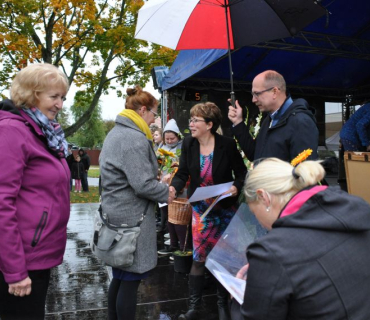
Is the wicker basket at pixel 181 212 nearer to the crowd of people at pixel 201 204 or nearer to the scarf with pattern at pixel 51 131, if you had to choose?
the crowd of people at pixel 201 204

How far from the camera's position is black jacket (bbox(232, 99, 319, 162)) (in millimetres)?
2693

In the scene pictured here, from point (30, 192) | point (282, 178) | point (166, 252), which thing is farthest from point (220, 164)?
point (166, 252)

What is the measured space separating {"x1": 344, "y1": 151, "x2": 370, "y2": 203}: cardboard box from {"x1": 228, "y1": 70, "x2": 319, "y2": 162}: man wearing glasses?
1.98 metres

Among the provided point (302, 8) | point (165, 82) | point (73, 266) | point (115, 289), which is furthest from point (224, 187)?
point (165, 82)

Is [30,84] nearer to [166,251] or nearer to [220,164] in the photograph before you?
[220,164]

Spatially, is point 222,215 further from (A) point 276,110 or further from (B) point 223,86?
(B) point 223,86

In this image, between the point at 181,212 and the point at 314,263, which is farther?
the point at 181,212

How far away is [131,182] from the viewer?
2637 mm

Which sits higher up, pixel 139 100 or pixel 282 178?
pixel 139 100

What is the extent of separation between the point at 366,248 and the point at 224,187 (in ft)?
5.75

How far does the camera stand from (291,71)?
A: 10.3m

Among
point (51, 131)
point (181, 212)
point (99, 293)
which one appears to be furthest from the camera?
point (181, 212)

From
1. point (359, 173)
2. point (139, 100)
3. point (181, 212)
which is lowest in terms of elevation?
point (181, 212)

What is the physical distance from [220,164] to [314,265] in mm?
2205
